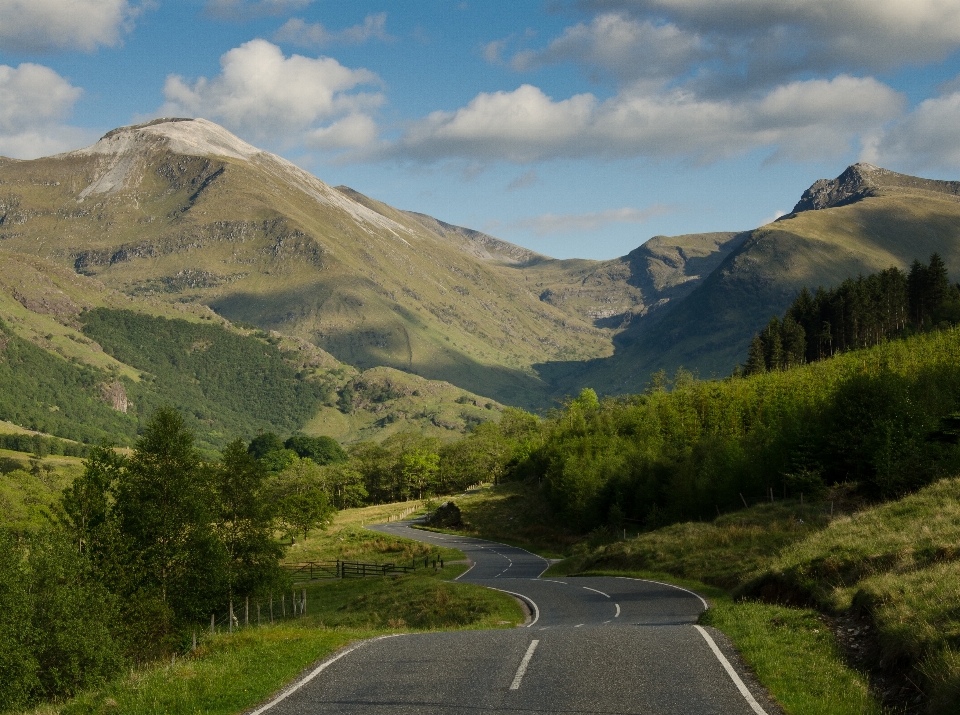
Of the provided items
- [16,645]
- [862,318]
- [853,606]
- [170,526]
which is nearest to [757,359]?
[862,318]

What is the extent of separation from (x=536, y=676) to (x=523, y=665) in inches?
37.6

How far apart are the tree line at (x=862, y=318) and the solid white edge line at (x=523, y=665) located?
135 meters

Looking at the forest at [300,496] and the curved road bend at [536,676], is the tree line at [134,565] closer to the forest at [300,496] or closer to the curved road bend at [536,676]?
the forest at [300,496]

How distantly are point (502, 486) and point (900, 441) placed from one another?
100m

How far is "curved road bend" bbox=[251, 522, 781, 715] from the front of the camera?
14.7m

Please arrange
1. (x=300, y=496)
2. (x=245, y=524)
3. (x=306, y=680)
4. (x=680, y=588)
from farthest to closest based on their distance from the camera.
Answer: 1. (x=300, y=496)
2. (x=245, y=524)
3. (x=680, y=588)
4. (x=306, y=680)

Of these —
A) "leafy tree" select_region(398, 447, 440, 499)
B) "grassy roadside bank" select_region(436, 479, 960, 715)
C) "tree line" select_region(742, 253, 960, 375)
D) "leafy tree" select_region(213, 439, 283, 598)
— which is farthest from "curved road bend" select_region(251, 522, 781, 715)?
"leafy tree" select_region(398, 447, 440, 499)

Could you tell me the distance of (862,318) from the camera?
148m

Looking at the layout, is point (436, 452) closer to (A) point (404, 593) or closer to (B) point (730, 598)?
(A) point (404, 593)

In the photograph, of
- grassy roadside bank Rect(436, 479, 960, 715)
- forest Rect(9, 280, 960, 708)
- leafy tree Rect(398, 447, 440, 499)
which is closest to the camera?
grassy roadside bank Rect(436, 479, 960, 715)

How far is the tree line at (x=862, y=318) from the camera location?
5842 inches

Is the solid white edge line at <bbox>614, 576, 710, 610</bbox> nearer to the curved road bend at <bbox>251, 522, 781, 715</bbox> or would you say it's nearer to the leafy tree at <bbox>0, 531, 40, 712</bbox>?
the curved road bend at <bbox>251, 522, 781, 715</bbox>

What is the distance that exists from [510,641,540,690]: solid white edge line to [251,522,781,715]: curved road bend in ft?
0.07

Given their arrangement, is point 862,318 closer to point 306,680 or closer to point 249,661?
point 249,661
